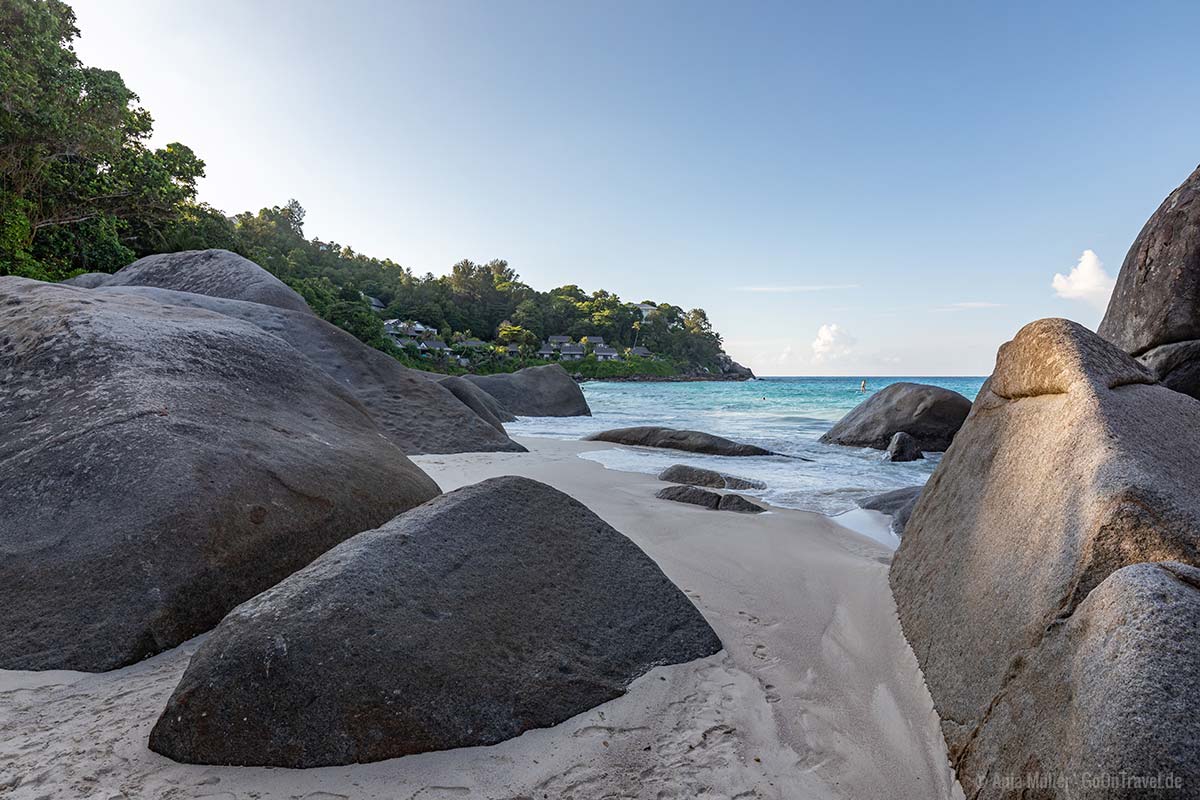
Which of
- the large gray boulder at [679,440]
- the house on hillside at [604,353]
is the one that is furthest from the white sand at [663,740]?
the house on hillside at [604,353]

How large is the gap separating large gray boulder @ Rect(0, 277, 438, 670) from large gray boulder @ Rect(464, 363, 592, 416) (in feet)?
51.5

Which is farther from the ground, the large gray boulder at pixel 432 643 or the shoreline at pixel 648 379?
the shoreline at pixel 648 379

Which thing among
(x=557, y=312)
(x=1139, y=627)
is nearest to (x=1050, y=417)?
(x=1139, y=627)

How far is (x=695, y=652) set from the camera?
2.66 meters

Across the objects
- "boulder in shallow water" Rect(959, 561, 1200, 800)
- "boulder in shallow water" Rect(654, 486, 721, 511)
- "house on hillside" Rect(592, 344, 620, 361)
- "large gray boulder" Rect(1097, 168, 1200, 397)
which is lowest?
"boulder in shallow water" Rect(654, 486, 721, 511)

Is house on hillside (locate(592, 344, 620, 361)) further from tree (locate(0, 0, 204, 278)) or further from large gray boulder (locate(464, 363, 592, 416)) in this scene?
tree (locate(0, 0, 204, 278))

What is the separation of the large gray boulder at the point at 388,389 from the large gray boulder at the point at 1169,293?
7515mm

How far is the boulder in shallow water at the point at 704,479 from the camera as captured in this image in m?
7.93

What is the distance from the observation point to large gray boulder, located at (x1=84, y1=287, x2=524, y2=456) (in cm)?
811

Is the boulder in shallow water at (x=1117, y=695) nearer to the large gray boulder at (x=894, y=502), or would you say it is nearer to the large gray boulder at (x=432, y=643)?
the large gray boulder at (x=432, y=643)

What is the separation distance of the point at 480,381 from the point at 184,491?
17.9m

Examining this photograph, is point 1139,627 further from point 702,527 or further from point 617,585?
point 702,527

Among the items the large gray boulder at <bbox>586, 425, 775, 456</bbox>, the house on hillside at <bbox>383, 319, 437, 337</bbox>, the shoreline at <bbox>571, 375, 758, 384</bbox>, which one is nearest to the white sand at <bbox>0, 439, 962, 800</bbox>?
the large gray boulder at <bbox>586, 425, 775, 456</bbox>

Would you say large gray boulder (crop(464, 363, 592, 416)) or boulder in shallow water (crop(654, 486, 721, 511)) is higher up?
large gray boulder (crop(464, 363, 592, 416))
